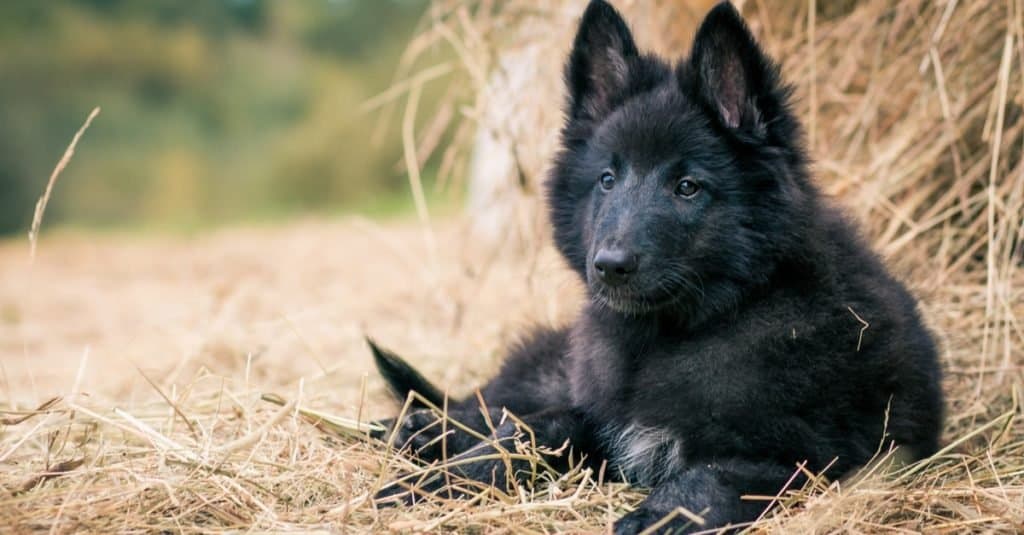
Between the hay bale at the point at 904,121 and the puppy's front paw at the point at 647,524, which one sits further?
the hay bale at the point at 904,121

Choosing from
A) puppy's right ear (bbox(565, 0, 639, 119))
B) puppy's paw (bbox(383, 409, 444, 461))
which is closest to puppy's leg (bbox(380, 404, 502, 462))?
puppy's paw (bbox(383, 409, 444, 461))

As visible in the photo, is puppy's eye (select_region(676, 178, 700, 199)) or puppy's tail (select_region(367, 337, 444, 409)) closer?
puppy's eye (select_region(676, 178, 700, 199))

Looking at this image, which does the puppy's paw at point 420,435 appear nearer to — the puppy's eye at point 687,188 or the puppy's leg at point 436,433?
the puppy's leg at point 436,433

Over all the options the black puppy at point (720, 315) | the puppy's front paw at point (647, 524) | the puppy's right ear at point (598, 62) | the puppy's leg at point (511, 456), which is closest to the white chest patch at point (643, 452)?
the black puppy at point (720, 315)

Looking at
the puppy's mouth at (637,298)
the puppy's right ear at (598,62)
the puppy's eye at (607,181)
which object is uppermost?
the puppy's right ear at (598,62)

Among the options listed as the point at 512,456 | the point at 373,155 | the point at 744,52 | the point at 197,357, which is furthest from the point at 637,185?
the point at 373,155

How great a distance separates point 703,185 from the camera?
3.18 metres

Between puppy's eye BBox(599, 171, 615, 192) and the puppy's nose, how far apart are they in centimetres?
34

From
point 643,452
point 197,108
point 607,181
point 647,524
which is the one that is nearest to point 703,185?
point 607,181

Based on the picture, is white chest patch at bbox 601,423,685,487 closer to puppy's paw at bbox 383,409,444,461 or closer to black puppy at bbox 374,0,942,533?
black puppy at bbox 374,0,942,533

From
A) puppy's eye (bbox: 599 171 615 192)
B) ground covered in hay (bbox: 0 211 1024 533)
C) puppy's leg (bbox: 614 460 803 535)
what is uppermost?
puppy's eye (bbox: 599 171 615 192)

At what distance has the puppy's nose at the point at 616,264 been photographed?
3.06m

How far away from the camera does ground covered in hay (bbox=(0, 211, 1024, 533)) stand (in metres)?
2.80

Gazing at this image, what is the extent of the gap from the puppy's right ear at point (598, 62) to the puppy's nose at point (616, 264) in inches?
26.7
